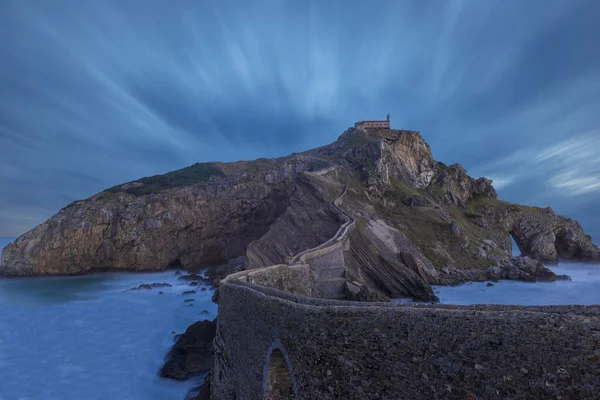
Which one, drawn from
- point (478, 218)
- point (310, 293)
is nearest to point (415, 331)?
point (310, 293)

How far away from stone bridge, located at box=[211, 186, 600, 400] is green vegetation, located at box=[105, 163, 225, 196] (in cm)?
6446

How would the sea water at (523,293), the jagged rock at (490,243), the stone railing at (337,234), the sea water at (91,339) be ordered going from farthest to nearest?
the jagged rock at (490,243) → the sea water at (523,293) → the stone railing at (337,234) → the sea water at (91,339)

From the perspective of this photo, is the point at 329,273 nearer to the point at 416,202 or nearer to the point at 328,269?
the point at 328,269

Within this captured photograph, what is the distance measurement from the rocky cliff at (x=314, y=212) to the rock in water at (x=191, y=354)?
19.4 m

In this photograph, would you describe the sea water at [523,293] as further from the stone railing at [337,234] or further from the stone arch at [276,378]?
the stone arch at [276,378]

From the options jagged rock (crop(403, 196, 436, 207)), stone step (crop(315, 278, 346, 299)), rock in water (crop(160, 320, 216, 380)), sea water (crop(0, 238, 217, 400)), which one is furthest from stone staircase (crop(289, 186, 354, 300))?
jagged rock (crop(403, 196, 436, 207))

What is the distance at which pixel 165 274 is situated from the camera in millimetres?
55062

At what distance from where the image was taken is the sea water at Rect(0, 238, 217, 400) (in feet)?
55.0

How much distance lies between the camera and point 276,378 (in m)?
8.00

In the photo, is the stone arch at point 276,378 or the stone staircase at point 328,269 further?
the stone staircase at point 328,269

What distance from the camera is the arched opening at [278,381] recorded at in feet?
26.1

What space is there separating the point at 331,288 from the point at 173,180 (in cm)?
5964

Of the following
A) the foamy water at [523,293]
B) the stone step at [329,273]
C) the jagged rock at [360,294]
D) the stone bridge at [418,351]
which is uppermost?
the stone step at [329,273]

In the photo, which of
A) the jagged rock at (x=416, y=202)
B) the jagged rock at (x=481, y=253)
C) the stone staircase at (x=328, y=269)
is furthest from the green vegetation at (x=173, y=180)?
the jagged rock at (x=481, y=253)
